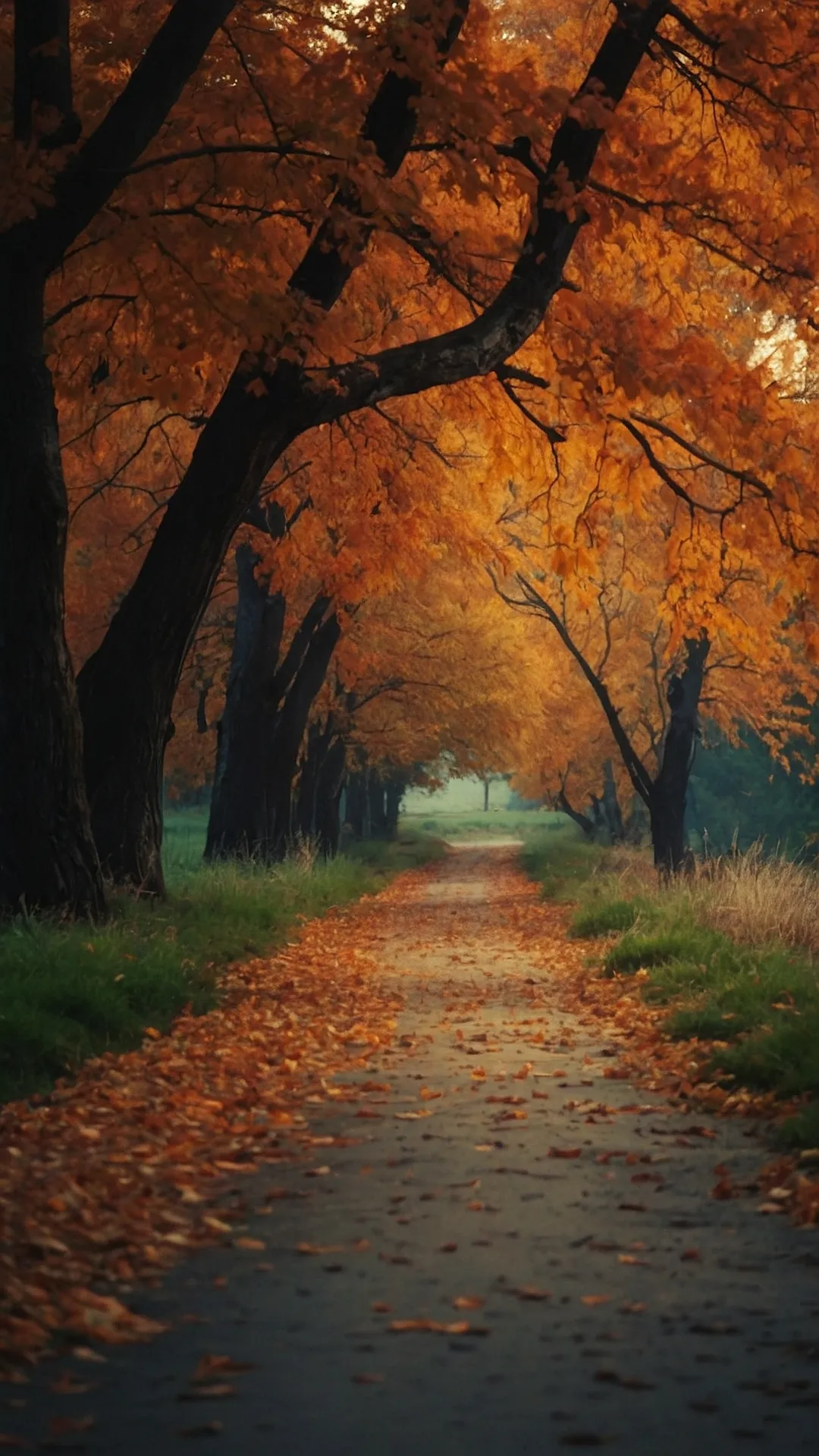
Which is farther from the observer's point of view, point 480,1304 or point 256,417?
point 256,417

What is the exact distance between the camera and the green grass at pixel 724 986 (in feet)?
28.6

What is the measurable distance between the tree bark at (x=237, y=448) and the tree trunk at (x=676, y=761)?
13.9 metres

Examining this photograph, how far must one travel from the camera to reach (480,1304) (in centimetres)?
520

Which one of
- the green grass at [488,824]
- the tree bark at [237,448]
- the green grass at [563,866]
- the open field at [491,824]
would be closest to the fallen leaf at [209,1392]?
the tree bark at [237,448]

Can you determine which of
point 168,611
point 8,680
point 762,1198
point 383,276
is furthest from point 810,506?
point 762,1198

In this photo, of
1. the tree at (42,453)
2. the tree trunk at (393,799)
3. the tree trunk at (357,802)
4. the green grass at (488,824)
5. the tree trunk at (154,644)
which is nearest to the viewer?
the tree at (42,453)

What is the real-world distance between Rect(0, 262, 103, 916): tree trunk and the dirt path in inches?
177

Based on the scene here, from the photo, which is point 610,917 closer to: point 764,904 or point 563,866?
point 764,904

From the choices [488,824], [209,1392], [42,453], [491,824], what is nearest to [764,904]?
[42,453]

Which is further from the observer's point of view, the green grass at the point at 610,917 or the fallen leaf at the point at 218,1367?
the green grass at the point at 610,917

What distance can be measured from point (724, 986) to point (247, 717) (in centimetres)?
1387

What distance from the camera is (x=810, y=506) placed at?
14.1 meters

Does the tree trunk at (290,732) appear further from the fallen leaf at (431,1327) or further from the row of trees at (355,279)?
the fallen leaf at (431,1327)

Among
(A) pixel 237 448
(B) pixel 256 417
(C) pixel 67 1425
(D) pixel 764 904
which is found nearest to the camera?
(C) pixel 67 1425
